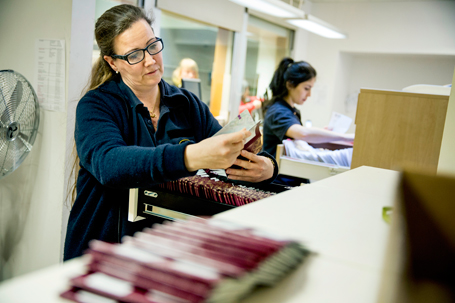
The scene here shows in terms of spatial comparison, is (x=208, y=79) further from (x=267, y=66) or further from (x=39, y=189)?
(x=39, y=189)

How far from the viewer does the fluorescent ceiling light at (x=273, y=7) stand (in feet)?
10.5

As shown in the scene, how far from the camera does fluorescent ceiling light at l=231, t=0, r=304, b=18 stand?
126 inches

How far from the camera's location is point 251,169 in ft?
4.76

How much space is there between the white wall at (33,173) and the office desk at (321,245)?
1712 millimetres

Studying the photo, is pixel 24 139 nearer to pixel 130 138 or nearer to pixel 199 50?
pixel 130 138

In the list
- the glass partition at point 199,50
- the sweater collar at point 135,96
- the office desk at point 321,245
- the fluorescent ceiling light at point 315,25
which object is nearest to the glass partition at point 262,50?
the glass partition at point 199,50

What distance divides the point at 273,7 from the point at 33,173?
2.33m

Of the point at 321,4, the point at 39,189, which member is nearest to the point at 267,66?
the point at 321,4

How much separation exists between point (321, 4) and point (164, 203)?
6.03 m

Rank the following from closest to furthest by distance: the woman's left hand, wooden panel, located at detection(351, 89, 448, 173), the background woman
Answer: the woman's left hand < wooden panel, located at detection(351, 89, 448, 173) < the background woman

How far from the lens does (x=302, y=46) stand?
6.44 m

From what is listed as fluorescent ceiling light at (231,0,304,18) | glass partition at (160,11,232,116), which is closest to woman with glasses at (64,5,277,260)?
fluorescent ceiling light at (231,0,304,18)

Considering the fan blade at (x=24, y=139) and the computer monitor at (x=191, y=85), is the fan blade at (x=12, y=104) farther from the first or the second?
the computer monitor at (x=191, y=85)

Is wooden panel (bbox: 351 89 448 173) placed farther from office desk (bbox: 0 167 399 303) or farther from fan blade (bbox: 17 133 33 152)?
fan blade (bbox: 17 133 33 152)
